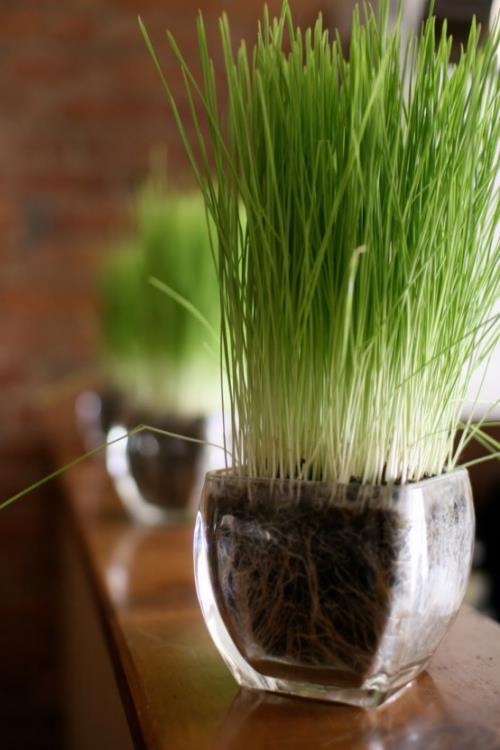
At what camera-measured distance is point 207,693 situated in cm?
45

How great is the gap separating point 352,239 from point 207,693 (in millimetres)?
241

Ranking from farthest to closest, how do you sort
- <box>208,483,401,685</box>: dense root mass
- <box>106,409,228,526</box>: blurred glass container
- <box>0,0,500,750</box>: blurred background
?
<box>0,0,500,750</box>: blurred background
<box>106,409,228,526</box>: blurred glass container
<box>208,483,401,685</box>: dense root mass

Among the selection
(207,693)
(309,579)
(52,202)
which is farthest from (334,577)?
(52,202)

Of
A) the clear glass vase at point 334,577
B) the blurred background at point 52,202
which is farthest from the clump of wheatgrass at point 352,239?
the blurred background at point 52,202

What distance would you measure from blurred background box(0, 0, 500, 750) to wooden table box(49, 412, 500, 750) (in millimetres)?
1313

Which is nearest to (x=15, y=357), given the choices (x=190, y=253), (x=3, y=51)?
(x=3, y=51)

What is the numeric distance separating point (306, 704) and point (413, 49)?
0.31 meters

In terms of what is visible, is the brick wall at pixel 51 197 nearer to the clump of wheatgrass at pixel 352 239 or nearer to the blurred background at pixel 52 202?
the blurred background at pixel 52 202

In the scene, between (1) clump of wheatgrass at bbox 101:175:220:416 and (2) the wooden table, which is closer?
(2) the wooden table

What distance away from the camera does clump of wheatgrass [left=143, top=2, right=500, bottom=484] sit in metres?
0.38

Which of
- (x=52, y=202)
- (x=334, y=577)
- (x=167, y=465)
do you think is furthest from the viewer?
(x=52, y=202)

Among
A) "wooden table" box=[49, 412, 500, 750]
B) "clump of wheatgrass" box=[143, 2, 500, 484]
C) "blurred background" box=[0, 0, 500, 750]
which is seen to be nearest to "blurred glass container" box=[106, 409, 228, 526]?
"wooden table" box=[49, 412, 500, 750]

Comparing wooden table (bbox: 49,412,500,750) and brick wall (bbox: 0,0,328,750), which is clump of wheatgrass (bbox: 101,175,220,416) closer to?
wooden table (bbox: 49,412,500,750)

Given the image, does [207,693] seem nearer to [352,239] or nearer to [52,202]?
[352,239]
